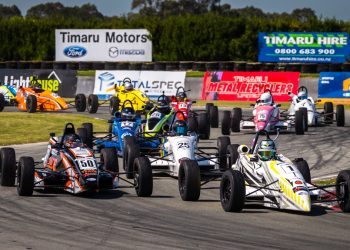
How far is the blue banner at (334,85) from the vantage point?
4331cm

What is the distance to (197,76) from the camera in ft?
157

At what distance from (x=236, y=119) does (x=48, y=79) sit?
17.4 metres

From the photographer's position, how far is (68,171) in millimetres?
17656

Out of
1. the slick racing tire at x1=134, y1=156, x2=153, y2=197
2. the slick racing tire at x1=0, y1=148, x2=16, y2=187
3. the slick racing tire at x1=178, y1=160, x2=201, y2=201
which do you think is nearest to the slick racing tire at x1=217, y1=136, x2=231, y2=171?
the slick racing tire at x1=134, y1=156, x2=153, y2=197

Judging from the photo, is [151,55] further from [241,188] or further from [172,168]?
[241,188]

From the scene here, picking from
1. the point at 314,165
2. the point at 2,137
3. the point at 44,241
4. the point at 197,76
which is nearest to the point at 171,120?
the point at 314,165

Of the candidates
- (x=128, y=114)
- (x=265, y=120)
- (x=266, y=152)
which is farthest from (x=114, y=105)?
(x=266, y=152)

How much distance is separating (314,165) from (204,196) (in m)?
6.00

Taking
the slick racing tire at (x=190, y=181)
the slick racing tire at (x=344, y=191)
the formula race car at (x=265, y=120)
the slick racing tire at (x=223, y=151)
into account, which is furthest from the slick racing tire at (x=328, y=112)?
the slick racing tire at (x=344, y=191)

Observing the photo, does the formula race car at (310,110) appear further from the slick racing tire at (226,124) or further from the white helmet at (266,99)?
the slick racing tire at (226,124)

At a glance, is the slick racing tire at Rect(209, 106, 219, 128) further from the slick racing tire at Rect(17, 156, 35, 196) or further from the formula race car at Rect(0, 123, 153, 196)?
the slick racing tire at Rect(17, 156, 35, 196)

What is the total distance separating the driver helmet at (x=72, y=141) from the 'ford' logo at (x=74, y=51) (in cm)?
4114

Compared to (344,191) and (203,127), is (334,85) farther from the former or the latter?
(344,191)

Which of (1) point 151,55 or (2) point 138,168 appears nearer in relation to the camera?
(2) point 138,168
